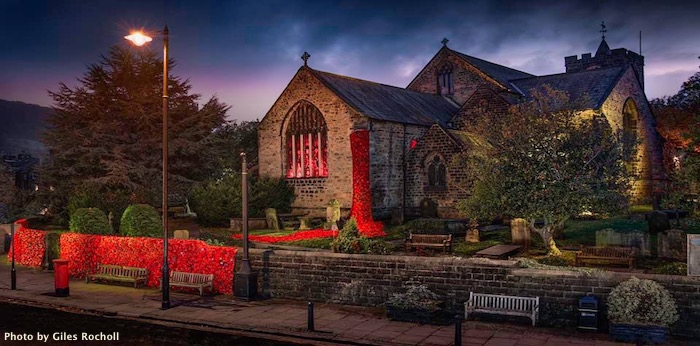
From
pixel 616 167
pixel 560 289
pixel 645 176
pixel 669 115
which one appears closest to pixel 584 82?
pixel 645 176

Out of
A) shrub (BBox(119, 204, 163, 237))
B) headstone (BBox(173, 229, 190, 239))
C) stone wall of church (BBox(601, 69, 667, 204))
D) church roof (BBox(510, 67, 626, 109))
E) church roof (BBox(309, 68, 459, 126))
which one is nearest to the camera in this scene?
shrub (BBox(119, 204, 163, 237))

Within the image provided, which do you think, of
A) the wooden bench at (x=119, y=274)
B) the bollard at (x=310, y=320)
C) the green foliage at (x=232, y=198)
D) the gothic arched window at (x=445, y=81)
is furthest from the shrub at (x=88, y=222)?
the gothic arched window at (x=445, y=81)

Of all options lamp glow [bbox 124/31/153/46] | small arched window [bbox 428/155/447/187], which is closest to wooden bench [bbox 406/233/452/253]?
small arched window [bbox 428/155/447/187]

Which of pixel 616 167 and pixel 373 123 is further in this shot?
pixel 373 123

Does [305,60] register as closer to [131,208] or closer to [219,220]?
[219,220]

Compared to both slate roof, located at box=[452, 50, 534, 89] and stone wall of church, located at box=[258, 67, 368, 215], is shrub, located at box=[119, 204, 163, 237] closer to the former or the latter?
stone wall of church, located at box=[258, 67, 368, 215]

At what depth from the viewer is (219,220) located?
121ft

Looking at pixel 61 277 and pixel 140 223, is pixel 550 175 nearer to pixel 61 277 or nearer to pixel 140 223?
pixel 140 223

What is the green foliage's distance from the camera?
36656 mm

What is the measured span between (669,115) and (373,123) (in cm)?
3212

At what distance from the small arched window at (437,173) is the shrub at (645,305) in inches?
969

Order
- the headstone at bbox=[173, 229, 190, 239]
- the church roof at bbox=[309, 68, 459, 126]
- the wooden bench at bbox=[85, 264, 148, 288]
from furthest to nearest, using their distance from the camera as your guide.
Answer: the church roof at bbox=[309, 68, 459, 126] < the headstone at bbox=[173, 229, 190, 239] < the wooden bench at bbox=[85, 264, 148, 288]

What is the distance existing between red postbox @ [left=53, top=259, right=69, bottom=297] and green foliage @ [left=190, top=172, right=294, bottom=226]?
17.5 metres

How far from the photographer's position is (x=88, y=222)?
24.6 meters
